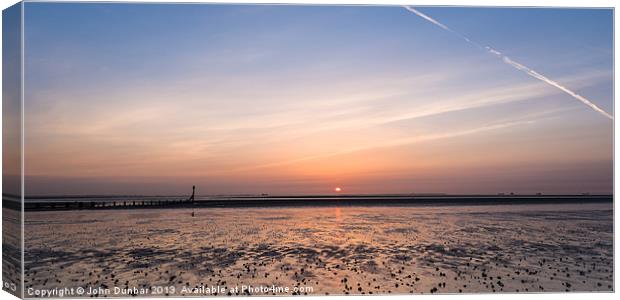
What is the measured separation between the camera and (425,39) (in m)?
13.9

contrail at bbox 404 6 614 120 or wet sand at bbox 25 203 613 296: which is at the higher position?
contrail at bbox 404 6 614 120

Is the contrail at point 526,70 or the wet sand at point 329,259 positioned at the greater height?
the contrail at point 526,70

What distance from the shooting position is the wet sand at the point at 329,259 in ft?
38.8

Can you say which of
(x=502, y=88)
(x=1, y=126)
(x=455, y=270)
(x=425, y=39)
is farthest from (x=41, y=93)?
(x=502, y=88)

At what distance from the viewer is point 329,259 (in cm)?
1379

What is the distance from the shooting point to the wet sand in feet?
38.8

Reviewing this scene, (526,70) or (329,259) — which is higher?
(526,70)

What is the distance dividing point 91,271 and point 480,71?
32.8ft

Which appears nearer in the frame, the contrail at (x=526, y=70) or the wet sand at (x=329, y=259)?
the wet sand at (x=329, y=259)

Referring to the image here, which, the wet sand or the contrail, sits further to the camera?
the contrail

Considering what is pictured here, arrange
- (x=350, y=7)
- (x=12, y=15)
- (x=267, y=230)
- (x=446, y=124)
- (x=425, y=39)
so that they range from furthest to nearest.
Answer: (x=267, y=230), (x=446, y=124), (x=425, y=39), (x=350, y=7), (x=12, y=15)

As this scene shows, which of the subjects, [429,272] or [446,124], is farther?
[446,124]

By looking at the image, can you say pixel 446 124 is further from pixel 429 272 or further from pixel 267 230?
pixel 267 230

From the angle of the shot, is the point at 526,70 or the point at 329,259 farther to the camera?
the point at 329,259
